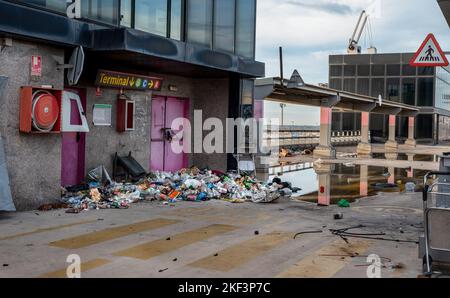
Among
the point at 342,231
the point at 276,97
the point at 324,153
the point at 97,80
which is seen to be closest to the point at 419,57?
the point at 342,231

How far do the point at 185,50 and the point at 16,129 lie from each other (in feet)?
17.8

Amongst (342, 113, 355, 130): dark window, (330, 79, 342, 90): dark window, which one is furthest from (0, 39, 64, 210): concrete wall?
(330, 79, 342, 90): dark window

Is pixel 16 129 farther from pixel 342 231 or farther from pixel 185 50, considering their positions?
pixel 342 231

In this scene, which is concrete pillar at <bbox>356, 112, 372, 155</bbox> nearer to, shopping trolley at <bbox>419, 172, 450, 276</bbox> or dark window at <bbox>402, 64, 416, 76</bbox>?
dark window at <bbox>402, 64, 416, 76</bbox>

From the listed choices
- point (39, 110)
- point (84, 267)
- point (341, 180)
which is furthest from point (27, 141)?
point (341, 180)

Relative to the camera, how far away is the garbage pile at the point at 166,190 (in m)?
12.5

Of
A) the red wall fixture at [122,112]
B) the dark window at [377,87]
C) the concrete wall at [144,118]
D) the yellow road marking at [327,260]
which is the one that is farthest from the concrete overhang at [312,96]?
the yellow road marking at [327,260]

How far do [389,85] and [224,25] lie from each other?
64.4m

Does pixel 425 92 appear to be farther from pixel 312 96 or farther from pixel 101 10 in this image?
pixel 101 10

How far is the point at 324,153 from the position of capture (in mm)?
37062

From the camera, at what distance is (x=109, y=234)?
9.15 m

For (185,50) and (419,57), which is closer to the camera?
(419,57)

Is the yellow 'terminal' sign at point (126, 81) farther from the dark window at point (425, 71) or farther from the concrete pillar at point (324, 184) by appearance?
the dark window at point (425, 71)
